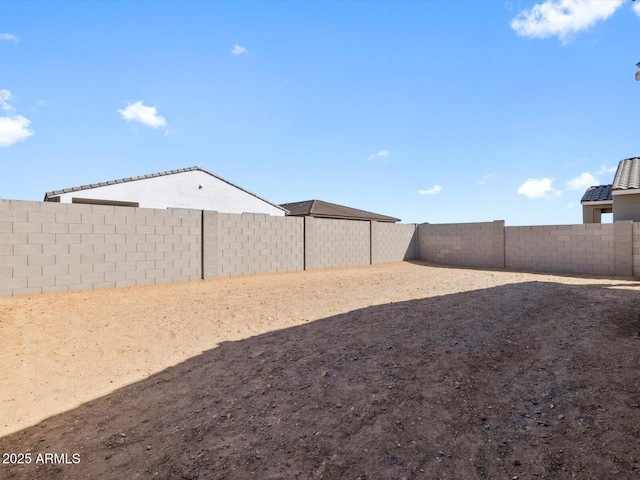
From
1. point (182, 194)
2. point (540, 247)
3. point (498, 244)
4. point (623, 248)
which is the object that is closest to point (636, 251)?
point (623, 248)

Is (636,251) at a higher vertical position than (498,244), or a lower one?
lower

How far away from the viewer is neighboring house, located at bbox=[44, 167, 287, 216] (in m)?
13.2

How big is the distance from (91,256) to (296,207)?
14.4 m

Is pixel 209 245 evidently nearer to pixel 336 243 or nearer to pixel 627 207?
pixel 336 243

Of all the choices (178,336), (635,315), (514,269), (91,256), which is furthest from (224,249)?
(514,269)

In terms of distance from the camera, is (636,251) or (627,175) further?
(627,175)

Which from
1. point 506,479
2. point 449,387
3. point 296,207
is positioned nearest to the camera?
point 506,479

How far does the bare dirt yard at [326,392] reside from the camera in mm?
2311

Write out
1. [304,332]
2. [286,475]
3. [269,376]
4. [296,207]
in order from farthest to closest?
[296,207]
[304,332]
[269,376]
[286,475]

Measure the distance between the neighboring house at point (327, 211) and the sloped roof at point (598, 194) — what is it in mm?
10237

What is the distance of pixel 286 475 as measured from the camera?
7.19ft

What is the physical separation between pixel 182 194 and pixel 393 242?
9.86 metres

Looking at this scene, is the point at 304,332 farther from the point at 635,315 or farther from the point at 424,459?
the point at 635,315

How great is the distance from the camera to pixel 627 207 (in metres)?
12.7
